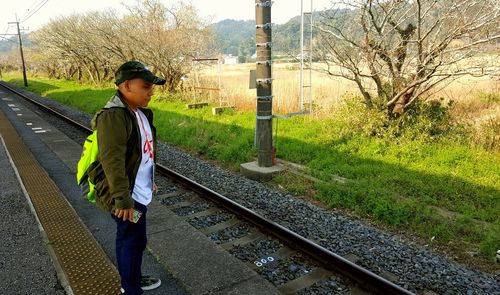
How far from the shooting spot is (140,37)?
20375mm

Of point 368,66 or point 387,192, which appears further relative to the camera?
point 368,66

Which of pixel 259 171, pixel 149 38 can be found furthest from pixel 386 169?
pixel 149 38

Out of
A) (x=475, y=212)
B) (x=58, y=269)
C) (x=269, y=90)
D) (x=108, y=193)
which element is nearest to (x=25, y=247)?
(x=58, y=269)

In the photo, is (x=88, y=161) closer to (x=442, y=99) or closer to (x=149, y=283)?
(x=149, y=283)

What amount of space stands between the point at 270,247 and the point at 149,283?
155 cm

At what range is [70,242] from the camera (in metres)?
4.48

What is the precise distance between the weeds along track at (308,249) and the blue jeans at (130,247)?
1.44 metres

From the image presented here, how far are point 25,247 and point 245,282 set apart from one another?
269cm

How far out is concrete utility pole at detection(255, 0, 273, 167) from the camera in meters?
6.96

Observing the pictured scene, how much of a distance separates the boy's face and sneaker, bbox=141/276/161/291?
71.1 inches

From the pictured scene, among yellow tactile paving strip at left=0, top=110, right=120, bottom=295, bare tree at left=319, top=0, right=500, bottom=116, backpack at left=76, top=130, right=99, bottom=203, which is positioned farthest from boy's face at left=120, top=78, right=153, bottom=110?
bare tree at left=319, top=0, right=500, bottom=116

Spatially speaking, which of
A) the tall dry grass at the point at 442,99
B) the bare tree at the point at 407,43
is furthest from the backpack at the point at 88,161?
the tall dry grass at the point at 442,99

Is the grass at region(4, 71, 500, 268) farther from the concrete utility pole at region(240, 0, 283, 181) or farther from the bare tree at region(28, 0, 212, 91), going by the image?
the bare tree at region(28, 0, 212, 91)

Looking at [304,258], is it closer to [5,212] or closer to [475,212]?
[475,212]
